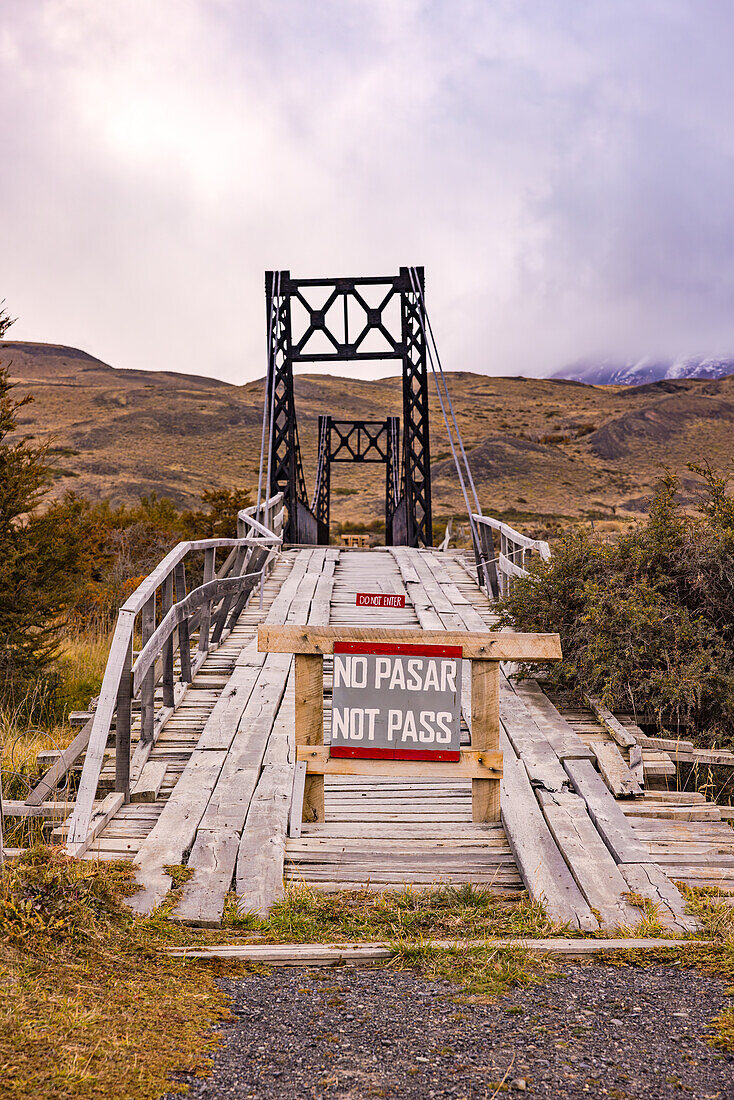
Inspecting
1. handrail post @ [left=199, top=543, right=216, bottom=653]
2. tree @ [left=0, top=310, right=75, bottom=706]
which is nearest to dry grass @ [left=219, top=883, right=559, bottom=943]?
handrail post @ [left=199, top=543, right=216, bottom=653]

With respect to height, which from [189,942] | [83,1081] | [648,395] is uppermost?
[648,395]

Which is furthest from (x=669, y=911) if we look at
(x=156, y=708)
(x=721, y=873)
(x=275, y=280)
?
(x=275, y=280)

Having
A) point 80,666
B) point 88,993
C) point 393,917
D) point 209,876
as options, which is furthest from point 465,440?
point 88,993

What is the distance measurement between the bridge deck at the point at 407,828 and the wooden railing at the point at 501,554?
220cm

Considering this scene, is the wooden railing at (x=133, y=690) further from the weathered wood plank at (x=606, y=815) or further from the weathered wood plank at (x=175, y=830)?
the weathered wood plank at (x=606, y=815)

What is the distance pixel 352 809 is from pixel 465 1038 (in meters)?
2.58

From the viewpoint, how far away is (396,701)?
4.60 m

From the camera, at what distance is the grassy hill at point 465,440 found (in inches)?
1938

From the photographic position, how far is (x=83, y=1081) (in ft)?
7.76

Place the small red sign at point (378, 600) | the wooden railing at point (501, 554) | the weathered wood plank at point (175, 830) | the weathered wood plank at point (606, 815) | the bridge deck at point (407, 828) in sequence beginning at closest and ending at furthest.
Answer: the weathered wood plank at point (175, 830)
the bridge deck at point (407, 828)
the weathered wood plank at point (606, 815)
the small red sign at point (378, 600)
the wooden railing at point (501, 554)

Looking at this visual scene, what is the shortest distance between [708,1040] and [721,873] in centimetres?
177

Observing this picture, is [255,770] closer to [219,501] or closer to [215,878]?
[215,878]

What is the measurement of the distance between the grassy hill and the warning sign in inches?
1130

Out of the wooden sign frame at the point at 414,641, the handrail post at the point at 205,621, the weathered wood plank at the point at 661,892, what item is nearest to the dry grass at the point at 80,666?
the handrail post at the point at 205,621
